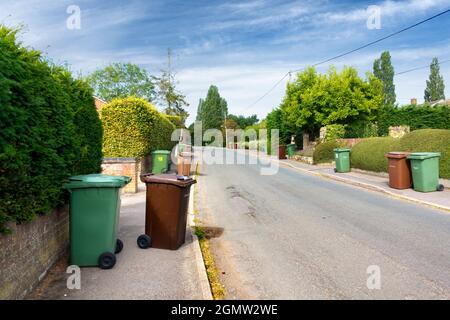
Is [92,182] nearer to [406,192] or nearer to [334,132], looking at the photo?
[406,192]

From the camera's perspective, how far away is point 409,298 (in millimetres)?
4270

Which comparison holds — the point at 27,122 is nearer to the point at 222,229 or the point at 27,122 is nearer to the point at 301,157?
the point at 222,229

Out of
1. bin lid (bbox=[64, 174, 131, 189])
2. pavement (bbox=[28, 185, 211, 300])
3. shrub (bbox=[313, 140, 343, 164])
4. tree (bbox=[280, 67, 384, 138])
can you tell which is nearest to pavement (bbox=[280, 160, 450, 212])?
shrub (bbox=[313, 140, 343, 164])

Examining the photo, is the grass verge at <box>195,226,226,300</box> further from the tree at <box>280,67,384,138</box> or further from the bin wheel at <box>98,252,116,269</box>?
the tree at <box>280,67,384,138</box>

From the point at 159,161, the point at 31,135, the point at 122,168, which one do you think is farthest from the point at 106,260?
the point at 159,161

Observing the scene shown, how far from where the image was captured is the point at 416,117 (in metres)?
23.7

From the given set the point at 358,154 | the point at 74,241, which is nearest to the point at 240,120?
the point at 358,154

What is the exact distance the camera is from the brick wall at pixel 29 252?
3701 mm

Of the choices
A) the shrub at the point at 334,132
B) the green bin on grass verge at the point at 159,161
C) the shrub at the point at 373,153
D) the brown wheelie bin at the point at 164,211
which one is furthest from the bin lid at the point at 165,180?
the shrub at the point at 334,132

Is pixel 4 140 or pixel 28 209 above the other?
pixel 4 140

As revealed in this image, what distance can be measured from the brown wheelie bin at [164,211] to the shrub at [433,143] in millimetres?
10315

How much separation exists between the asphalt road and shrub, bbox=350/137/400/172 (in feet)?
16.3
